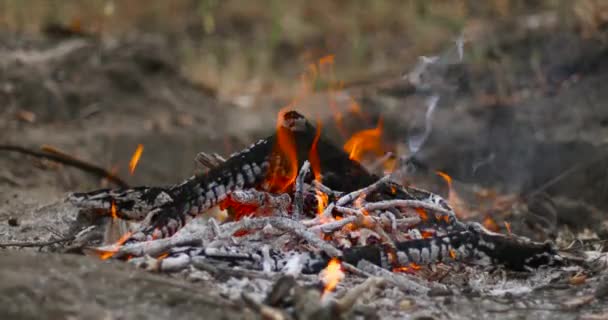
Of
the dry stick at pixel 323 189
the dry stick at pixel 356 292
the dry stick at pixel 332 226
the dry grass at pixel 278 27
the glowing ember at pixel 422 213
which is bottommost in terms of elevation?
the dry stick at pixel 356 292

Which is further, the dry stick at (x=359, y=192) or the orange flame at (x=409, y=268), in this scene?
the dry stick at (x=359, y=192)

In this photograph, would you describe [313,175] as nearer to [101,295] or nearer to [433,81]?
[101,295]

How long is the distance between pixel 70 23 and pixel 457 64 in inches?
163

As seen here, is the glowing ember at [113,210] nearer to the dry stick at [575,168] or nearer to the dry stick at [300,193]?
the dry stick at [300,193]

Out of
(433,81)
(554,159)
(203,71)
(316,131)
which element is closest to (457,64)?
(433,81)

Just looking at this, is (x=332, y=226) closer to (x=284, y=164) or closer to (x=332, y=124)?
(x=284, y=164)

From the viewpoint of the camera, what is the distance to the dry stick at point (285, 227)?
108 inches

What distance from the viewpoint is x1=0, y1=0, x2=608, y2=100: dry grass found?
8.26 metres

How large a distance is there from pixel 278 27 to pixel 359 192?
492 centimetres

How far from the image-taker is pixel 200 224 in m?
3.62

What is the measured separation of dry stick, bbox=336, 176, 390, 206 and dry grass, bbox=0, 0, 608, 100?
4.82 meters

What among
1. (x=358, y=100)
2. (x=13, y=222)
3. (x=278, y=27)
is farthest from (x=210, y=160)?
(x=278, y=27)

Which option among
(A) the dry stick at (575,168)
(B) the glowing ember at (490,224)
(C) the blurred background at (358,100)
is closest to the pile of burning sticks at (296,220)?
(B) the glowing ember at (490,224)

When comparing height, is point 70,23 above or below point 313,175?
above
